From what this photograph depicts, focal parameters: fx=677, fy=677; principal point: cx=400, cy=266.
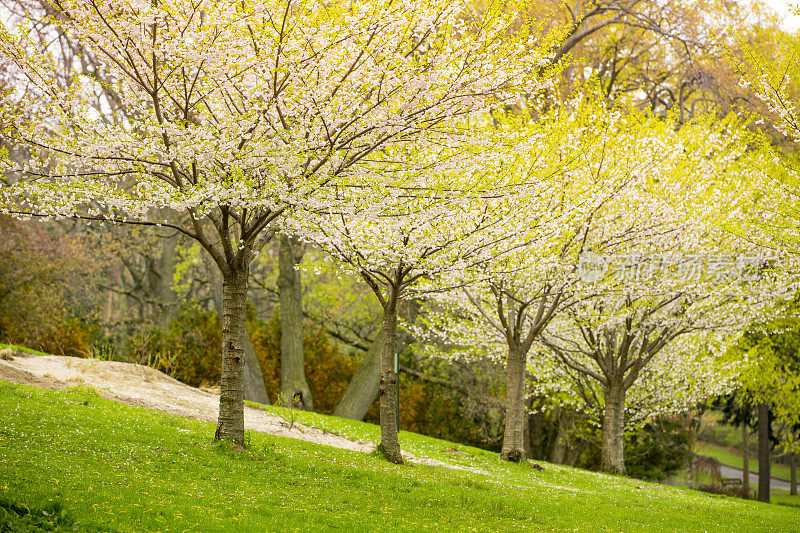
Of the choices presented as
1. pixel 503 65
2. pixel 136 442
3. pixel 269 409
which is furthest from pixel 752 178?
pixel 136 442

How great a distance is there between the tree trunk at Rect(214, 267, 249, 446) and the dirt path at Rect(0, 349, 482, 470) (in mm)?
3603

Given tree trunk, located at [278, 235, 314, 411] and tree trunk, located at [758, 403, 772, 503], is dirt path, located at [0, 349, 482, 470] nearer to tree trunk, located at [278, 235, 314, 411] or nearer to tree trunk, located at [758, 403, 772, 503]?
tree trunk, located at [278, 235, 314, 411]

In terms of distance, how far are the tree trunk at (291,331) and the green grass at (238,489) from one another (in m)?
9.14

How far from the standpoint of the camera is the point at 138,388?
15.1 meters

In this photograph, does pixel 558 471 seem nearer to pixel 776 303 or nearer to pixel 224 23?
pixel 776 303

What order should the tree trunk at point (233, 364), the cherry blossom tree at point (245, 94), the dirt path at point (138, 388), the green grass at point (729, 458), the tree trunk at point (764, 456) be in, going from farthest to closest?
A: the green grass at point (729, 458)
the tree trunk at point (764, 456)
the dirt path at point (138, 388)
the tree trunk at point (233, 364)
the cherry blossom tree at point (245, 94)

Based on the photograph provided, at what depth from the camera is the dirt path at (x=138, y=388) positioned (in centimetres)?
1316

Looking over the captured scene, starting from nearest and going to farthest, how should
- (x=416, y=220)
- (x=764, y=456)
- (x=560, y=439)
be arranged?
(x=416, y=220), (x=764, y=456), (x=560, y=439)

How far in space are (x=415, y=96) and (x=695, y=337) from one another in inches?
645

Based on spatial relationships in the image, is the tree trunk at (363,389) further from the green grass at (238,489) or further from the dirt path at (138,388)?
the green grass at (238,489)

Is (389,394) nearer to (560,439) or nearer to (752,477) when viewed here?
(560,439)

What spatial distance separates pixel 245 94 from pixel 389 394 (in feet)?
19.3

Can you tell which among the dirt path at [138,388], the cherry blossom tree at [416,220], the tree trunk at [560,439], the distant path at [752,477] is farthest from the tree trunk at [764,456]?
the distant path at [752,477]

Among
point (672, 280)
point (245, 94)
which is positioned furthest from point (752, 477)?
point (245, 94)
